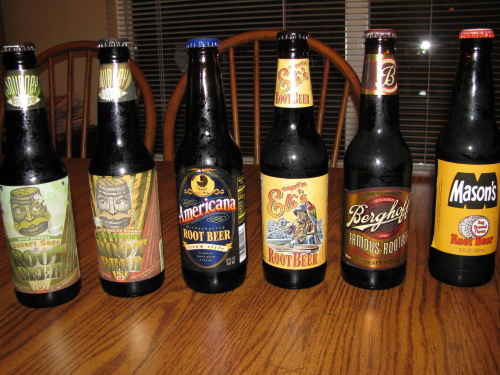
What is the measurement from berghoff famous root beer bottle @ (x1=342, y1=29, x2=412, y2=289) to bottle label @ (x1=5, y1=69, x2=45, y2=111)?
0.44m

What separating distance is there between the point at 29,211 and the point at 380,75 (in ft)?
1.68

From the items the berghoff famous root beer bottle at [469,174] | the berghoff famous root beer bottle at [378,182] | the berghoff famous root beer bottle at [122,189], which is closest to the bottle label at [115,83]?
the berghoff famous root beer bottle at [122,189]

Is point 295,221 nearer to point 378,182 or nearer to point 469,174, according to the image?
point 378,182

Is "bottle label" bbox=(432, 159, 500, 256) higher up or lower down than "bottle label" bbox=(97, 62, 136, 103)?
lower down

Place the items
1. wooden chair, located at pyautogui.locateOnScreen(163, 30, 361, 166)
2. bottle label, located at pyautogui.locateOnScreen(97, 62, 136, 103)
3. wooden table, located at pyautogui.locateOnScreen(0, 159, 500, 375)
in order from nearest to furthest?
wooden table, located at pyautogui.locateOnScreen(0, 159, 500, 375), bottle label, located at pyautogui.locateOnScreen(97, 62, 136, 103), wooden chair, located at pyautogui.locateOnScreen(163, 30, 361, 166)

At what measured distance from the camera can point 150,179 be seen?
71 centimetres

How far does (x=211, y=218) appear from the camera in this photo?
71 centimetres

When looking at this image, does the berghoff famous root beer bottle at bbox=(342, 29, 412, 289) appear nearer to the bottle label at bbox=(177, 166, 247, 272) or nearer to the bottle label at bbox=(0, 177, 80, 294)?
the bottle label at bbox=(177, 166, 247, 272)

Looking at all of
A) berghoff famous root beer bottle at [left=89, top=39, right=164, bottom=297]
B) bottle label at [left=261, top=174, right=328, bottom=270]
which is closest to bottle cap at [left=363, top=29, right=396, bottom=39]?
bottle label at [left=261, top=174, right=328, bottom=270]

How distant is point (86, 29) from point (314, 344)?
8.65ft

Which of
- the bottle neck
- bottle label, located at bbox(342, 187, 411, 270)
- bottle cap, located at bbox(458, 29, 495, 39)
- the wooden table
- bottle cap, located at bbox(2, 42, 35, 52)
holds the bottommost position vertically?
the wooden table

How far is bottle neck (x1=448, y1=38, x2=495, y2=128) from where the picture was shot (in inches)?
28.1

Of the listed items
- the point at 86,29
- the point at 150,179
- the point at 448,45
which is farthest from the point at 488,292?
the point at 86,29

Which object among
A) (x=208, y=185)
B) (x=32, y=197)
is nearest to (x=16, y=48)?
(x=32, y=197)
